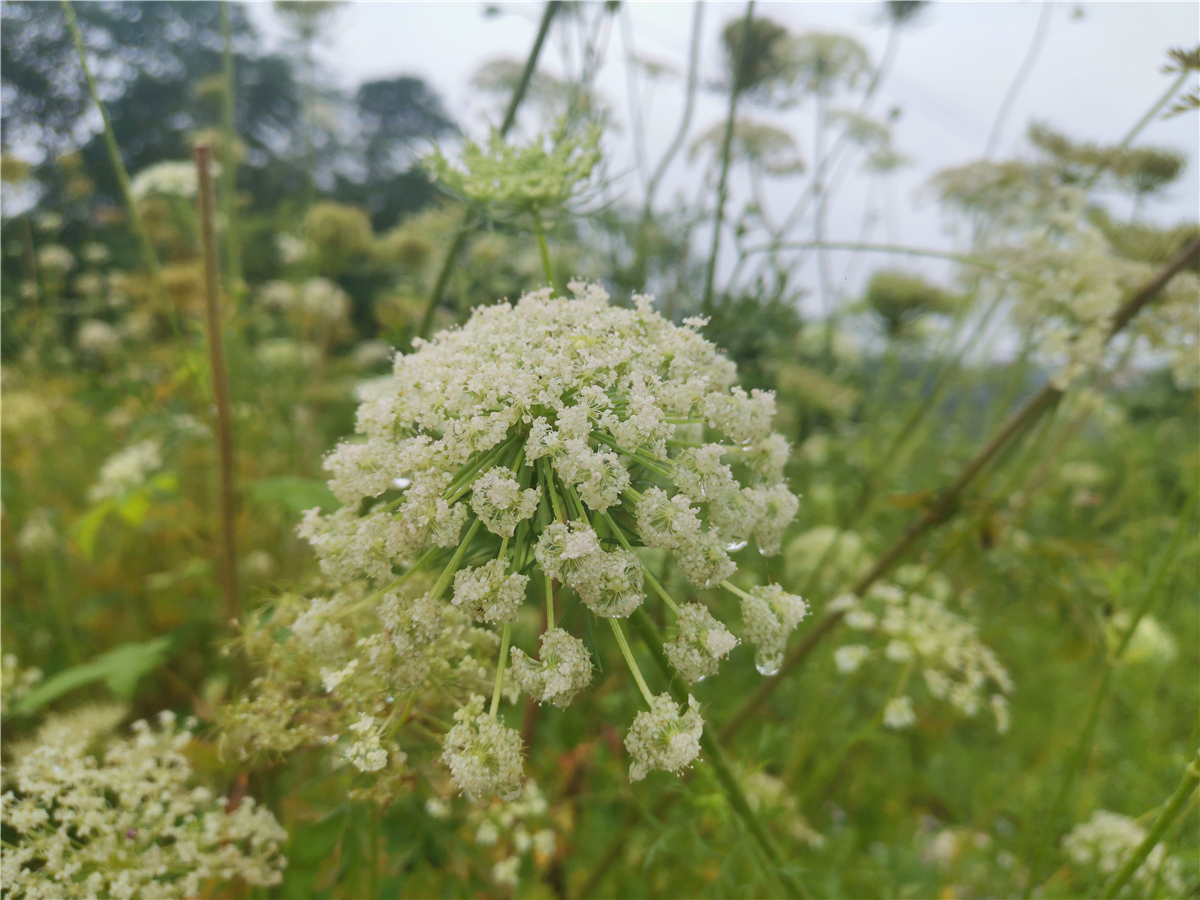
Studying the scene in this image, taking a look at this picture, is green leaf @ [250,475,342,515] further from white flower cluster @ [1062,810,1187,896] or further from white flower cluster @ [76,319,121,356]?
white flower cluster @ [76,319,121,356]

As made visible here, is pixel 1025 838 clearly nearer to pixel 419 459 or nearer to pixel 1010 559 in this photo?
pixel 1010 559

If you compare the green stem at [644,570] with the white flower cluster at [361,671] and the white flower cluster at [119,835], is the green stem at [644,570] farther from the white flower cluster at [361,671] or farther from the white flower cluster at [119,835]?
the white flower cluster at [119,835]

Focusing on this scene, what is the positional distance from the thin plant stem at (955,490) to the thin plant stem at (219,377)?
153 cm

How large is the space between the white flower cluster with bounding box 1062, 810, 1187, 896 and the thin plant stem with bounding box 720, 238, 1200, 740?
93 centimetres

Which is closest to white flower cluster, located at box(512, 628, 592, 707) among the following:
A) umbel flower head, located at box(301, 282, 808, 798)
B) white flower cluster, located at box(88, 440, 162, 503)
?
umbel flower head, located at box(301, 282, 808, 798)

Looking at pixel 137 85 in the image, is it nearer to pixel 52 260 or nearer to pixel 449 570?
pixel 52 260

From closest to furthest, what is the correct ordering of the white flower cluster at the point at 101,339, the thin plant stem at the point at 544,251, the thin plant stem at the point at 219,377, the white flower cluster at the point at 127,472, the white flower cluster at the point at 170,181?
1. the thin plant stem at the point at 544,251
2. the thin plant stem at the point at 219,377
3. the white flower cluster at the point at 127,472
4. the white flower cluster at the point at 170,181
5. the white flower cluster at the point at 101,339

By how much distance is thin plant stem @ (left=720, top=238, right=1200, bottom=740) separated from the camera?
1.88m

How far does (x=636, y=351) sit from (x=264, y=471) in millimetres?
3941

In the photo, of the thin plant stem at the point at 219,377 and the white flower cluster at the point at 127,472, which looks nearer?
the thin plant stem at the point at 219,377

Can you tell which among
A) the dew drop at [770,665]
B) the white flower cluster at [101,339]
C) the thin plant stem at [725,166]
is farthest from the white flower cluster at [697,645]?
the white flower cluster at [101,339]

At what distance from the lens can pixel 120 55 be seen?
11.1 metres

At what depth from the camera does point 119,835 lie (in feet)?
4.27

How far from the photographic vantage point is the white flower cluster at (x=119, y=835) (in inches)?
47.0
